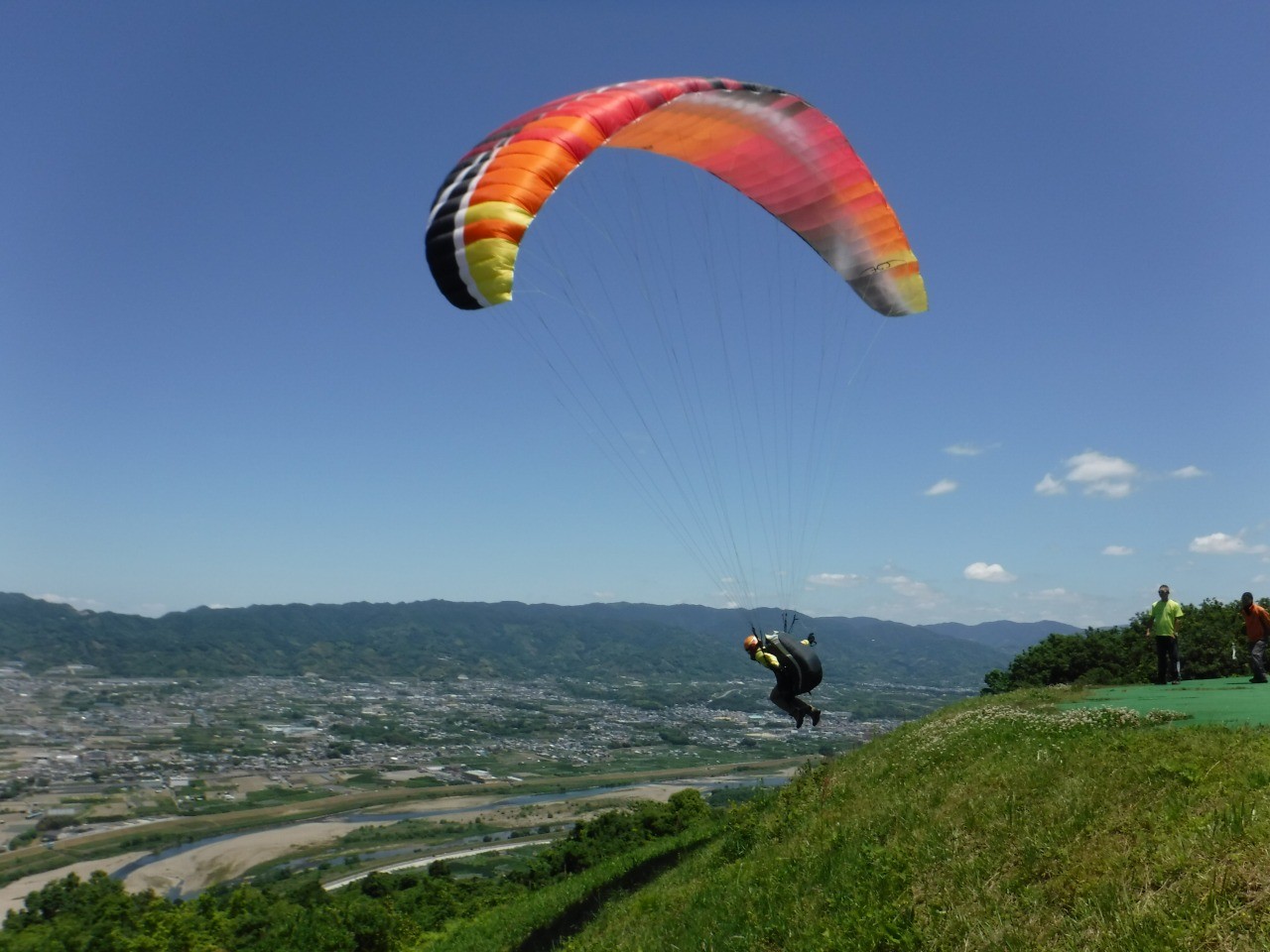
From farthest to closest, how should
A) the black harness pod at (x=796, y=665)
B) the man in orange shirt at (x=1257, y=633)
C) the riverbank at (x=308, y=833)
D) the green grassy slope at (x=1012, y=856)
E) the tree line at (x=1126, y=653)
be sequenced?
the riverbank at (x=308, y=833) → the tree line at (x=1126, y=653) → the man in orange shirt at (x=1257, y=633) → the black harness pod at (x=796, y=665) → the green grassy slope at (x=1012, y=856)

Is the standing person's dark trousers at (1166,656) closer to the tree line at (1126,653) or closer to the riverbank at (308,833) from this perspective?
the tree line at (1126,653)

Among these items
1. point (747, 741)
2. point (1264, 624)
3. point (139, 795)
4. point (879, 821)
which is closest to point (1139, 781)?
point (879, 821)

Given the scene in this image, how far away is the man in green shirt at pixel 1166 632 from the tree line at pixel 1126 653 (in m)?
4.09

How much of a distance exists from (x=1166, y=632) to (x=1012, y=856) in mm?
9313

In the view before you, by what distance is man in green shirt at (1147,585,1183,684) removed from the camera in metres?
13.3

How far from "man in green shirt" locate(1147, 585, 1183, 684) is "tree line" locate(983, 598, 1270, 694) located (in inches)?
161

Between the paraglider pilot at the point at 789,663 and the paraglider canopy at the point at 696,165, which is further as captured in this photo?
the paraglider pilot at the point at 789,663

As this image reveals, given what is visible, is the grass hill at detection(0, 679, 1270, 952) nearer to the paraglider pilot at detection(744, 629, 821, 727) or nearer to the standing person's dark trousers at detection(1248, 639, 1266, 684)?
the standing person's dark trousers at detection(1248, 639, 1266, 684)

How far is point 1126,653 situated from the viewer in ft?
79.4

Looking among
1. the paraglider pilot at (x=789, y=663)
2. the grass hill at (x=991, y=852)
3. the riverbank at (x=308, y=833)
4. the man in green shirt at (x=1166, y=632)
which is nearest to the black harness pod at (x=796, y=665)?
the paraglider pilot at (x=789, y=663)

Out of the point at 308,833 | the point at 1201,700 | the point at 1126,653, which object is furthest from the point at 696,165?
the point at 308,833

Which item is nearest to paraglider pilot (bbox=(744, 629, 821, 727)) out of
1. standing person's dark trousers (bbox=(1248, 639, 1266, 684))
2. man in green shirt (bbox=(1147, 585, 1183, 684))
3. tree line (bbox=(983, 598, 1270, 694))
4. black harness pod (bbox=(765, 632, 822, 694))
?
black harness pod (bbox=(765, 632, 822, 694))

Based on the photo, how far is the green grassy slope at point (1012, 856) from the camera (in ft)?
16.3

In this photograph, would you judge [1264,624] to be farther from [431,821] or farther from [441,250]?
[431,821]
